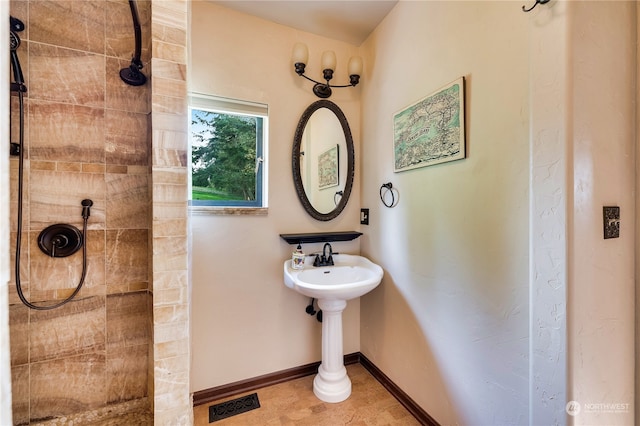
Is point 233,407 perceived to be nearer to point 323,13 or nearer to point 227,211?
point 227,211

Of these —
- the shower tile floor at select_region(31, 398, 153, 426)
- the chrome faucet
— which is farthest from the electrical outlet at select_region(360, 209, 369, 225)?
the shower tile floor at select_region(31, 398, 153, 426)

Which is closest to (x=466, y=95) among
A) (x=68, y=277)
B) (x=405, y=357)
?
(x=405, y=357)

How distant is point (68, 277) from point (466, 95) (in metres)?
1.88

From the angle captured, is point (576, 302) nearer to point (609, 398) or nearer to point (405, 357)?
point (609, 398)

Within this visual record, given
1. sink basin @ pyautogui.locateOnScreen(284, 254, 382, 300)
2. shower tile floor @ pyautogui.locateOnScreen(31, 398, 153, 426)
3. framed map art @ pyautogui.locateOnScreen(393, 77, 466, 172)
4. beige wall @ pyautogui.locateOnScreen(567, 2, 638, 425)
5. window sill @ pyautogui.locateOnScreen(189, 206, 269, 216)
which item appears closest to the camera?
beige wall @ pyautogui.locateOnScreen(567, 2, 638, 425)

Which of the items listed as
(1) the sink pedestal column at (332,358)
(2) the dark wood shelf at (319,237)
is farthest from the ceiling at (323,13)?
(1) the sink pedestal column at (332,358)

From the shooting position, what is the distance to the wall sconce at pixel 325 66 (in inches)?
67.5

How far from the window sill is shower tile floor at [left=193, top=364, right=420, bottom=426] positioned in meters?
1.15

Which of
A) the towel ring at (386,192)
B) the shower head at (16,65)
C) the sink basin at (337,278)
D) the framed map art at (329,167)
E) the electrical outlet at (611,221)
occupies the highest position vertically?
the shower head at (16,65)

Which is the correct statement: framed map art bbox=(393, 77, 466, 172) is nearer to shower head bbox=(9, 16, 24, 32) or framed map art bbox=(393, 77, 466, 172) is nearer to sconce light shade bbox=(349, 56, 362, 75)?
sconce light shade bbox=(349, 56, 362, 75)

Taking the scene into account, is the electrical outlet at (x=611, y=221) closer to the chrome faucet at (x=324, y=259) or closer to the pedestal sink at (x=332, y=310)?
the pedestal sink at (x=332, y=310)

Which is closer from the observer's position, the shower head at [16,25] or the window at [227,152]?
the shower head at [16,25]

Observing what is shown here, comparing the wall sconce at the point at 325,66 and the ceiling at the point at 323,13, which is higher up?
the ceiling at the point at 323,13

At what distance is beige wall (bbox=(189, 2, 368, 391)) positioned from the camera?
1601 millimetres
